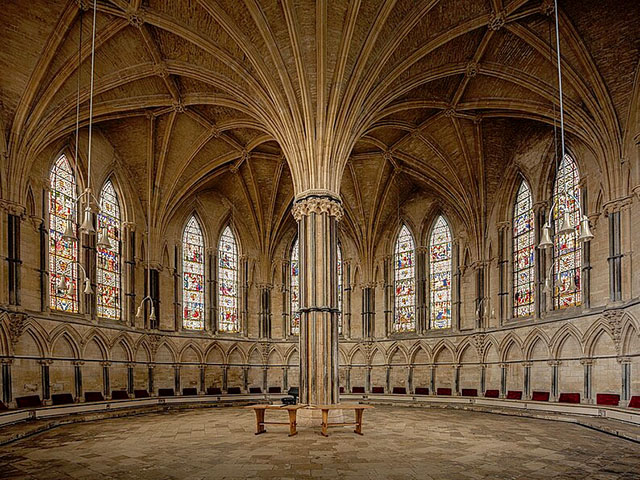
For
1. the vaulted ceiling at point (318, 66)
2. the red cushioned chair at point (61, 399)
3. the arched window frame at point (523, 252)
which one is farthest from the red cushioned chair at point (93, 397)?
the arched window frame at point (523, 252)

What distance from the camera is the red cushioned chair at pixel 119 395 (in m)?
23.0

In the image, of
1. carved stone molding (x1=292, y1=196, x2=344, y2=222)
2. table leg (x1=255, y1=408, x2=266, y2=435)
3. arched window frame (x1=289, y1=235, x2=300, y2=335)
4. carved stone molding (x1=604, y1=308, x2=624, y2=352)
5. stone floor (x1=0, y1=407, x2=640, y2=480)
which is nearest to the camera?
stone floor (x1=0, y1=407, x2=640, y2=480)

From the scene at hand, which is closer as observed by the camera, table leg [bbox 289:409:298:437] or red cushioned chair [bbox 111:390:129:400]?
table leg [bbox 289:409:298:437]

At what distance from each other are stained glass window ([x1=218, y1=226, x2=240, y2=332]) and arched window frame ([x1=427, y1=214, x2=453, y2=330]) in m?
10.9

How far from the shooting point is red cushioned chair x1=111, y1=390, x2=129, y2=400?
75.4 feet

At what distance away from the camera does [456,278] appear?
27469 mm

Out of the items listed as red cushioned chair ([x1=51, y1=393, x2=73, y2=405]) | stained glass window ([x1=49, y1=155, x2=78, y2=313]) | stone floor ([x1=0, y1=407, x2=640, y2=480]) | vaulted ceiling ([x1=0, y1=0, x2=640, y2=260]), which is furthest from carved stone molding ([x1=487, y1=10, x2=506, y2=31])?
red cushioned chair ([x1=51, y1=393, x2=73, y2=405])

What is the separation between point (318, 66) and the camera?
60.1 ft

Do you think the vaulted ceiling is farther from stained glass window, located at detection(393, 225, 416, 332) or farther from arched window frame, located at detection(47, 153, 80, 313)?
stained glass window, located at detection(393, 225, 416, 332)

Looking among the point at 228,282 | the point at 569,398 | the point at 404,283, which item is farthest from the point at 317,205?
the point at 228,282

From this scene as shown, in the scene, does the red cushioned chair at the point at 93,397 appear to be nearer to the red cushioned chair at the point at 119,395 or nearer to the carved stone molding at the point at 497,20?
the red cushioned chair at the point at 119,395

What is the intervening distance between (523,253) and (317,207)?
11256mm

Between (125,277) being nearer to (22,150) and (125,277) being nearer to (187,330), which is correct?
(187,330)

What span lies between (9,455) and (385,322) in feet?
68.4
